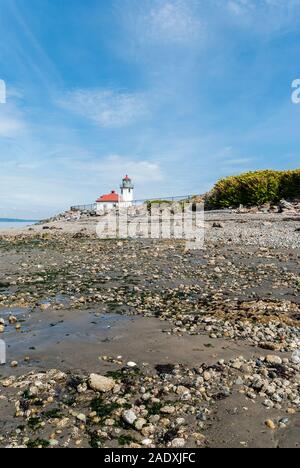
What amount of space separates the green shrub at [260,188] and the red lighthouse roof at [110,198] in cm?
6091

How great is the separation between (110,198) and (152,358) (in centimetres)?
9934

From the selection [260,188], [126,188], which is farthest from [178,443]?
[126,188]

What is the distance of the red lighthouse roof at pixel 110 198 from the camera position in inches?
4079

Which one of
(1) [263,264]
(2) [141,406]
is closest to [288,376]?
(2) [141,406]

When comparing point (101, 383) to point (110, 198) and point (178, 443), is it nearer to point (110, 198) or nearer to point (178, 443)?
point (178, 443)

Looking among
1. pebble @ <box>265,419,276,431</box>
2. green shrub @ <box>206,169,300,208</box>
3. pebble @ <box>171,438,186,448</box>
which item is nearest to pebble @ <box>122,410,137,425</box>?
pebble @ <box>171,438,186,448</box>

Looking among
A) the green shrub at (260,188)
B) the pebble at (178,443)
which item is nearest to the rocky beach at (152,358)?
the pebble at (178,443)

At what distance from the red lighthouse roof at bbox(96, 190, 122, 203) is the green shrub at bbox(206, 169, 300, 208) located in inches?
2398

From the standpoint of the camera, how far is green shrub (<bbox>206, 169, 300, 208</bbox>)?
133 feet

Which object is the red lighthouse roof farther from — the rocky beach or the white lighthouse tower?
the rocky beach

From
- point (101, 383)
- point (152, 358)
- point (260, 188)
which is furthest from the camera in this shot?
point (260, 188)

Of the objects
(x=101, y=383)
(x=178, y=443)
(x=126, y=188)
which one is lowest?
(x=178, y=443)

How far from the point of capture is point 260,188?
136 ft

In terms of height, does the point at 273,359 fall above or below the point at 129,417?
above
